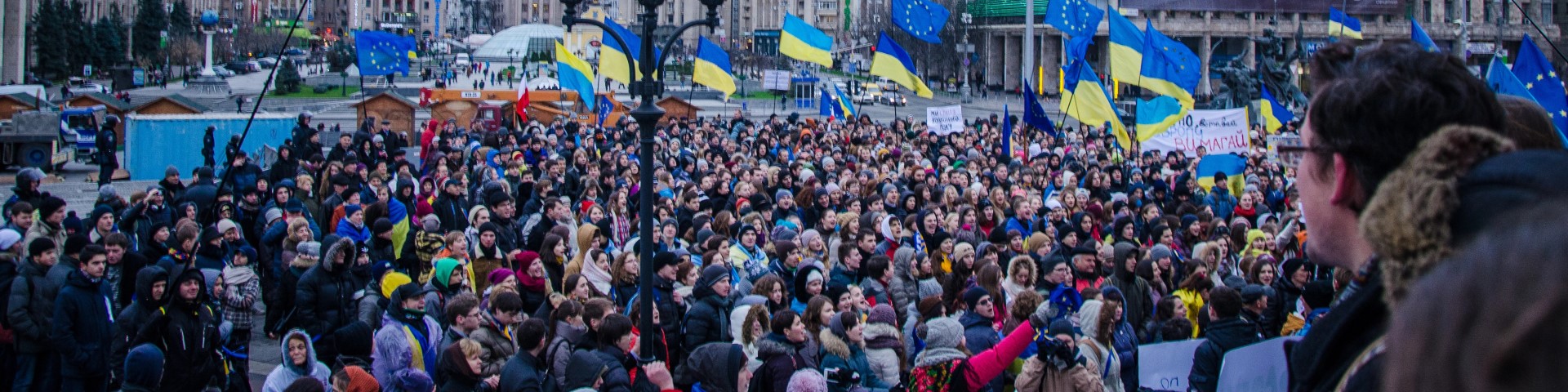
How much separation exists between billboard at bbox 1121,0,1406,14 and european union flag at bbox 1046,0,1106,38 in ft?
162

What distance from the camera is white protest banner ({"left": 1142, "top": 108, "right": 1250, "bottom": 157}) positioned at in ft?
57.7

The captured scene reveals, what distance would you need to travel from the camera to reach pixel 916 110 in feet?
196

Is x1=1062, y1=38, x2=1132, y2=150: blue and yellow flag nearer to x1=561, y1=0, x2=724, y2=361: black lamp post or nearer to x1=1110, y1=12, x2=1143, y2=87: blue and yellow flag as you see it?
x1=1110, y1=12, x2=1143, y2=87: blue and yellow flag

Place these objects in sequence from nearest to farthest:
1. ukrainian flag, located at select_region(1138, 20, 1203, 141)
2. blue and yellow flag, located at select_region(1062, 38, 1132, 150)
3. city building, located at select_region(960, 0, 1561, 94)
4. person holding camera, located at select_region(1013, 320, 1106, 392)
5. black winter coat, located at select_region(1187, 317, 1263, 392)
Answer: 1. person holding camera, located at select_region(1013, 320, 1106, 392)
2. black winter coat, located at select_region(1187, 317, 1263, 392)
3. blue and yellow flag, located at select_region(1062, 38, 1132, 150)
4. ukrainian flag, located at select_region(1138, 20, 1203, 141)
5. city building, located at select_region(960, 0, 1561, 94)

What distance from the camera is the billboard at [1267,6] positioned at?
69562 mm

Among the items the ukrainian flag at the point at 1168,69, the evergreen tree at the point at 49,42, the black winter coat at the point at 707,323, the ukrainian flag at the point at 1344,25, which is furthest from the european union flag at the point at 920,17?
the evergreen tree at the point at 49,42

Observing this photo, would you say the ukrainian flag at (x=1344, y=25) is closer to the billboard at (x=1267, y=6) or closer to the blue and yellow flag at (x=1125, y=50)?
the blue and yellow flag at (x=1125, y=50)

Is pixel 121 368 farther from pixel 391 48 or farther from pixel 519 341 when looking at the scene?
pixel 391 48

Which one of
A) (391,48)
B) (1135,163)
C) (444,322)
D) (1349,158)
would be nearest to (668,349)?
(444,322)

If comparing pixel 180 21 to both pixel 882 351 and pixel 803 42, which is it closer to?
pixel 803 42

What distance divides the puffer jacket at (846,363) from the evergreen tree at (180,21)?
9048 cm

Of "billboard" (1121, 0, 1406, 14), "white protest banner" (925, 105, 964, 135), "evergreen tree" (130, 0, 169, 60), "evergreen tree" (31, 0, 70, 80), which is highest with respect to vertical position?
"billboard" (1121, 0, 1406, 14)

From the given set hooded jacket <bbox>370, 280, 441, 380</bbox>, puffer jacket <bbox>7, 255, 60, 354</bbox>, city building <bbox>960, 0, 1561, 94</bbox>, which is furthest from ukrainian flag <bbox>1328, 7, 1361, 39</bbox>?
city building <bbox>960, 0, 1561, 94</bbox>

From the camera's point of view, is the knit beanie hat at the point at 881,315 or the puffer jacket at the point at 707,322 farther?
the puffer jacket at the point at 707,322
